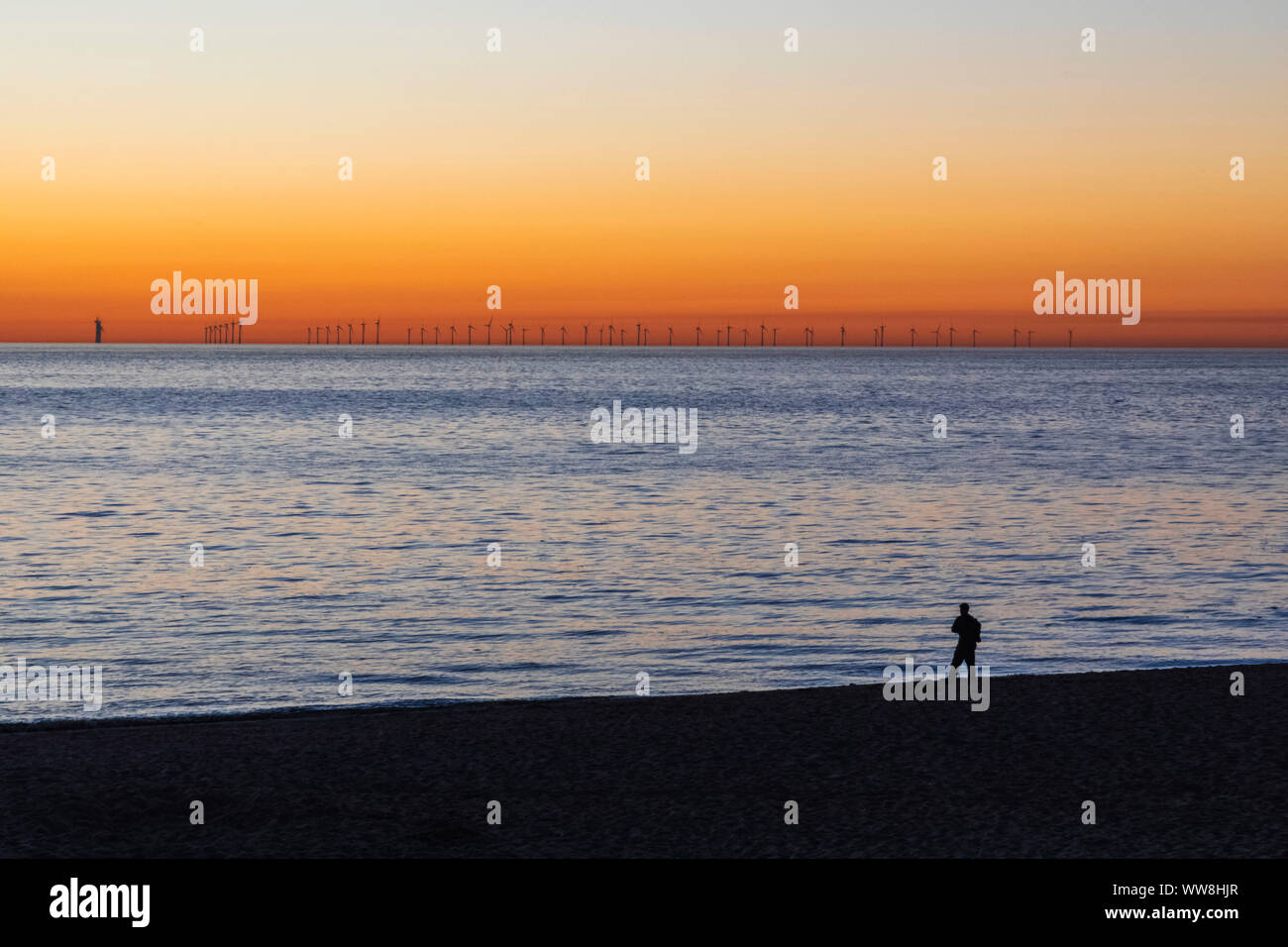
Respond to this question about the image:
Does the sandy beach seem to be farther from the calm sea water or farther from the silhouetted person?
the calm sea water

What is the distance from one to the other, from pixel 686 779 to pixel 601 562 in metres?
23.5

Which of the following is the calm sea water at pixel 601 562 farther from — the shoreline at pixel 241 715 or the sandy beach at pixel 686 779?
the sandy beach at pixel 686 779

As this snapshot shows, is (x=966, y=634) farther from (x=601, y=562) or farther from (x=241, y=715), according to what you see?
(x=601, y=562)

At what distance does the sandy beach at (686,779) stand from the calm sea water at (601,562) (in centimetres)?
504

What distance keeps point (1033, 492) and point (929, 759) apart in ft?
151

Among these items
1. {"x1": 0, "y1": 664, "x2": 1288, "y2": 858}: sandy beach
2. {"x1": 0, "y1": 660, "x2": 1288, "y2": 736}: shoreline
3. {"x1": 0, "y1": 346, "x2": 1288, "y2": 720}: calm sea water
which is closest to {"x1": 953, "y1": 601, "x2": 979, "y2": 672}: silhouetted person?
{"x1": 0, "y1": 660, "x2": 1288, "y2": 736}: shoreline

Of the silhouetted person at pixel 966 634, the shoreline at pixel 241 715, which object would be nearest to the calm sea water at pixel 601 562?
the shoreline at pixel 241 715

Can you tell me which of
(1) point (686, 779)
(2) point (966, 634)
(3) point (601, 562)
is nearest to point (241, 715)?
(1) point (686, 779)

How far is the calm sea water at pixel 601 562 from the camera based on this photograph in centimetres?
2428

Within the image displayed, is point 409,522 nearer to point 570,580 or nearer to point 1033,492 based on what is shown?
point 570,580

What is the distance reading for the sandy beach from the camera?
38.6 feet

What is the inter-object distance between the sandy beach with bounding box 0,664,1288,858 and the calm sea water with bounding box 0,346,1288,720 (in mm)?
5044
